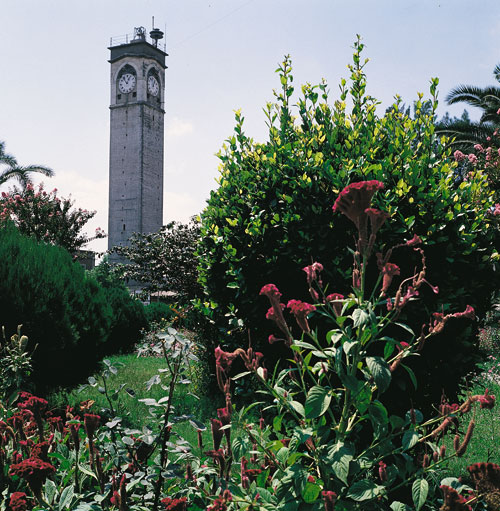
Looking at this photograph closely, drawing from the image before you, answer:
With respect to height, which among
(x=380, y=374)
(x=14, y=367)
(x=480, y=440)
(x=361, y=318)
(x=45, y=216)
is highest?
(x=45, y=216)

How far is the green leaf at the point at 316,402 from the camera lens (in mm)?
1857

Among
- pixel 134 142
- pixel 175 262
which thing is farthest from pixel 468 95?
pixel 134 142

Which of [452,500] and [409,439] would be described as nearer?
[452,500]

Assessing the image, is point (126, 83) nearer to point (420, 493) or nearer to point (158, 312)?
point (158, 312)

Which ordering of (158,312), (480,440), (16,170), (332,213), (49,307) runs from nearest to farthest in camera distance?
(332,213), (480,440), (49,307), (158,312), (16,170)

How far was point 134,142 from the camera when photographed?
2037 inches

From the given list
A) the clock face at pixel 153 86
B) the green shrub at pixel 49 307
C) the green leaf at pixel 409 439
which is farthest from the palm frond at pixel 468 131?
the clock face at pixel 153 86

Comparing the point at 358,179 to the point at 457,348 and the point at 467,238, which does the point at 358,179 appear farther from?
the point at 457,348

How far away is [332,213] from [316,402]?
170 centimetres

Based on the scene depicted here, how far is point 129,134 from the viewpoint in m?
52.1

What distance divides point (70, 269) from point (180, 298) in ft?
15.8

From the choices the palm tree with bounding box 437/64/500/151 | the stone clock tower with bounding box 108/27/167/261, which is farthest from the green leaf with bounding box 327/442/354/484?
the stone clock tower with bounding box 108/27/167/261

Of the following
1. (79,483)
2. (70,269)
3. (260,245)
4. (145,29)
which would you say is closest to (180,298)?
(70,269)

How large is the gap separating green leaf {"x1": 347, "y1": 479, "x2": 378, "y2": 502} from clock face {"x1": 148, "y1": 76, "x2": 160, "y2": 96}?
5565cm
